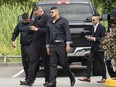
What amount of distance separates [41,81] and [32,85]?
100 cm

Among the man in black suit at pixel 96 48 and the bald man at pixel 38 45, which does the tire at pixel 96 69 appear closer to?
the man in black suit at pixel 96 48

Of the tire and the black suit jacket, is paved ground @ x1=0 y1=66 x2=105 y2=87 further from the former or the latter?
the black suit jacket

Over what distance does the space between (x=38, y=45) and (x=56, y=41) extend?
2.90 ft

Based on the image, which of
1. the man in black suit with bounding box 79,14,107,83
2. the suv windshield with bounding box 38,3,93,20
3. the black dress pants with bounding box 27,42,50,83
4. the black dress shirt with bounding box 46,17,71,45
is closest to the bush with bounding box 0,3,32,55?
the suv windshield with bounding box 38,3,93,20

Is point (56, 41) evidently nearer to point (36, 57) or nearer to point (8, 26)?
point (36, 57)

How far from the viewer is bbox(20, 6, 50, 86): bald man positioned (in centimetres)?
1248

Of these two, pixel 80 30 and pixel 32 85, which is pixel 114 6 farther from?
pixel 32 85

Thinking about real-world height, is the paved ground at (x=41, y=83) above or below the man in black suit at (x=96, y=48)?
below

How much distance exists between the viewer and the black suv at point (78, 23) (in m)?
14.4

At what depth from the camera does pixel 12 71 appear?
17516mm

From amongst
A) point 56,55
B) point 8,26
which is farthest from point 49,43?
point 8,26

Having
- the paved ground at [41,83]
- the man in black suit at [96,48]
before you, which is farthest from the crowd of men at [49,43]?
the paved ground at [41,83]

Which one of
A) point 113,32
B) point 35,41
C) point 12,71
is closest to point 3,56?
point 12,71

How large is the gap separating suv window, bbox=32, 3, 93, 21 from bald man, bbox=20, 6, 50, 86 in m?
3.12
